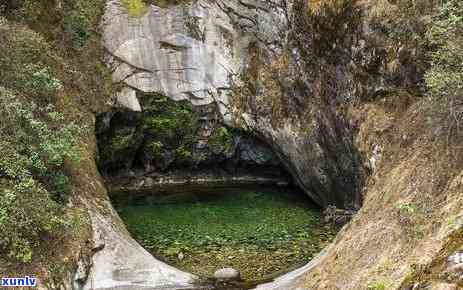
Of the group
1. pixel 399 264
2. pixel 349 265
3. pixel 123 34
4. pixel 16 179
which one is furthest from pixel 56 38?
pixel 399 264

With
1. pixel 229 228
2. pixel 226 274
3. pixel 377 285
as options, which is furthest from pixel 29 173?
pixel 377 285

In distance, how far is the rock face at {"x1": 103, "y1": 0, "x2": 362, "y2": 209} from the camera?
18953 millimetres

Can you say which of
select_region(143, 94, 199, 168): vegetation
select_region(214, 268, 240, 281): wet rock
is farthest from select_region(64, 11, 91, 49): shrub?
select_region(214, 268, 240, 281): wet rock

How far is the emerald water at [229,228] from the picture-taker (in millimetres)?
15211

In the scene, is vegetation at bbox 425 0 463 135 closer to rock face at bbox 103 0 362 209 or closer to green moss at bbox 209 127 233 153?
rock face at bbox 103 0 362 209

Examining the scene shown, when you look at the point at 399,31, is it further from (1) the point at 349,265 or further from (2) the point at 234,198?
(2) the point at 234,198

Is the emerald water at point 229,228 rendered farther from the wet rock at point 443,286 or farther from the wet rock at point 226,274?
the wet rock at point 443,286

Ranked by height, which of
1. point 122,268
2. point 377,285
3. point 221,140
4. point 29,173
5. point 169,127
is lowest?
point 122,268

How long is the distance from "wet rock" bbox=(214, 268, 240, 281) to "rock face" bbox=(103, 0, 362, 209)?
624cm

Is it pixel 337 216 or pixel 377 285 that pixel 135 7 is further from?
pixel 377 285

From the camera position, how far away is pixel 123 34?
23.1 m

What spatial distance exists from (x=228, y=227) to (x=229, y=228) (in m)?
0.13

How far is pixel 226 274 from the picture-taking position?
13.7 meters

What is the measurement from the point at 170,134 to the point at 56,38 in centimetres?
757
